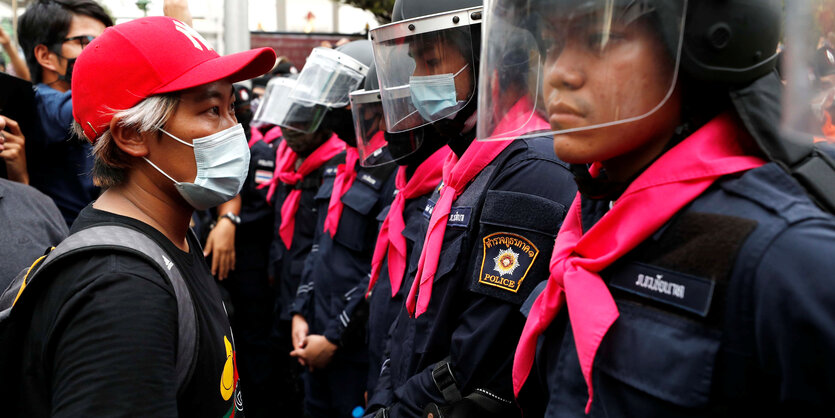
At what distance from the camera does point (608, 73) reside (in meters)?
1.24

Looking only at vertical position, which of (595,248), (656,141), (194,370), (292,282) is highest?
(656,141)

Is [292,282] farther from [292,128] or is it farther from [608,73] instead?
[608,73]

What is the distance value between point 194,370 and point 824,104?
57.2 inches

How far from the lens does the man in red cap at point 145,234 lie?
4.20ft

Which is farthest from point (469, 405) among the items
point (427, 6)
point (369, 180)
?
point (369, 180)

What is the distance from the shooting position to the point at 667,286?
3.72 ft

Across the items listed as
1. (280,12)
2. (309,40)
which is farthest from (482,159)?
(280,12)

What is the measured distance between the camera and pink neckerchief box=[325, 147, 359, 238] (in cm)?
369

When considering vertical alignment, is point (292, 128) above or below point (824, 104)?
below

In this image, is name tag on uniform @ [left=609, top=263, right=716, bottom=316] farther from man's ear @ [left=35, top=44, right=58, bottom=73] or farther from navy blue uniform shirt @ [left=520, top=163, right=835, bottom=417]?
man's ear @ [left=35, top=44, right=58, bottom=73]

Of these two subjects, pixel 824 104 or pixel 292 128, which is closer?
pixel 824 104

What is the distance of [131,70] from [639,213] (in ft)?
4.41

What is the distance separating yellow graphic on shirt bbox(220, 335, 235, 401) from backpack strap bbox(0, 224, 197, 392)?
0.18m

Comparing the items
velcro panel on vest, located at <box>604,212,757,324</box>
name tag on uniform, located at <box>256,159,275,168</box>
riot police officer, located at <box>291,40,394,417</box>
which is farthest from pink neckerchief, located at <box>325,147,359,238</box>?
velcro panel on vest, located at <box>604,212,757,324</box>
